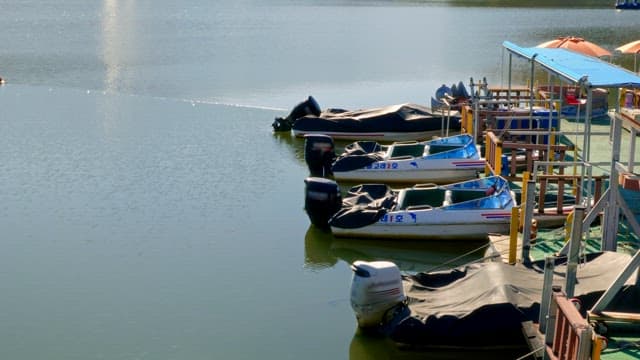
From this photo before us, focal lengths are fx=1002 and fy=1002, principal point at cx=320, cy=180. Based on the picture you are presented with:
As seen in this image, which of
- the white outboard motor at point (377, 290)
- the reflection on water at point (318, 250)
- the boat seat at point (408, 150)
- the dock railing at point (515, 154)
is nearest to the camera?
the white outboard motor at point (377, 290)

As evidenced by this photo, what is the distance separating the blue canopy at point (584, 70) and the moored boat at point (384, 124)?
7625 mm

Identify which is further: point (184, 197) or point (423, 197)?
point (184, 197)

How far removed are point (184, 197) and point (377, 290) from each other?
9177 mm

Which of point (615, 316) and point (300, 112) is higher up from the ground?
point (615, 316)

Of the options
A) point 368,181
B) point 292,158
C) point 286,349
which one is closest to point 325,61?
point 292,158

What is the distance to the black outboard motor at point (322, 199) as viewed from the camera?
18422mm

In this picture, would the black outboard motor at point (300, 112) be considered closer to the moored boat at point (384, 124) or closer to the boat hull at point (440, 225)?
Answer: the moored boat at point (384, 124)

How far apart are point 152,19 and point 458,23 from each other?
24.6 meters

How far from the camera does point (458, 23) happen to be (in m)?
66.4

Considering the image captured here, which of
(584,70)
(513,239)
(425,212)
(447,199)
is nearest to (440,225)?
(425,212)

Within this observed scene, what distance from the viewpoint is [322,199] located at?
18547 millimetres

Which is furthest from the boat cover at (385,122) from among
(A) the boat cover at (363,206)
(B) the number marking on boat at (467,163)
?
(A) the boat cover at (363,206)

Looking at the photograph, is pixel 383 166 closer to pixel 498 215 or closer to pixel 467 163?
pixel 467 163

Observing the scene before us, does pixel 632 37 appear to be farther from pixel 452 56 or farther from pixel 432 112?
pixel 432 112
